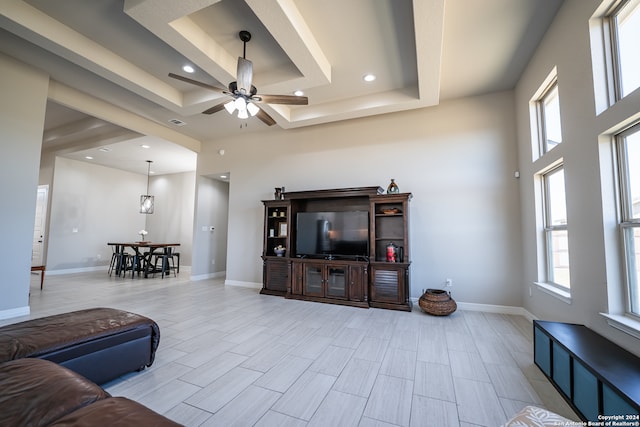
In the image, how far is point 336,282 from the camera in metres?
4.64

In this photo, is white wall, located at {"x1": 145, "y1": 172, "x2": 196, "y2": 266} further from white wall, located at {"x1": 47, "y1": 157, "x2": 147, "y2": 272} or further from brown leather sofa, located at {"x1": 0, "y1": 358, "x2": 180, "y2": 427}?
brown leather sofa, located at {"x1": 0, "y1": 358, "x2": 180, "y2": 427}

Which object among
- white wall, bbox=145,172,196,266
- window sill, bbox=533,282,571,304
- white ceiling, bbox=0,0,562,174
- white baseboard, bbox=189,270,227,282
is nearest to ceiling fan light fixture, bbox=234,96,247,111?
white ceiling, bbox=0,0,562,174

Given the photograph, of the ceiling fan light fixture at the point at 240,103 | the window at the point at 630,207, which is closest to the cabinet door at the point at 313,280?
the ceiling fan light fixture at the point at 240,103

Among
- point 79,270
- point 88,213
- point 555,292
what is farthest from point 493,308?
point 88,213

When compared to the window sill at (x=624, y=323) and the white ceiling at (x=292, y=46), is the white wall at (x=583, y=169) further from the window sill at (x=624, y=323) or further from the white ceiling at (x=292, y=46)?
the white ceiling at (x=292, y=46)

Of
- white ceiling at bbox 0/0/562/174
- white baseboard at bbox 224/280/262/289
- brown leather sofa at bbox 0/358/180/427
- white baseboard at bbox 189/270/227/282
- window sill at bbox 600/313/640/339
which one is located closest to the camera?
brown leather sofa at bbox 0/358/180/427

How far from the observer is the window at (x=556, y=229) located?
307 cm

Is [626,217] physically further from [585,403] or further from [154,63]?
[154,63]

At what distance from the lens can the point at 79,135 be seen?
21.5 ft

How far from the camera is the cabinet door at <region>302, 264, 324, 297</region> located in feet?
15.6

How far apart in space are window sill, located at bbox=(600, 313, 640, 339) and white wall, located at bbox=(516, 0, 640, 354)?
0.05 m

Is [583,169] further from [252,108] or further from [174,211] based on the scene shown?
[174,211]

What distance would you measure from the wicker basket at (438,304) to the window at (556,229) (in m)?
1.21

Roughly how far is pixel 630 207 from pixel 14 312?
6857mm
